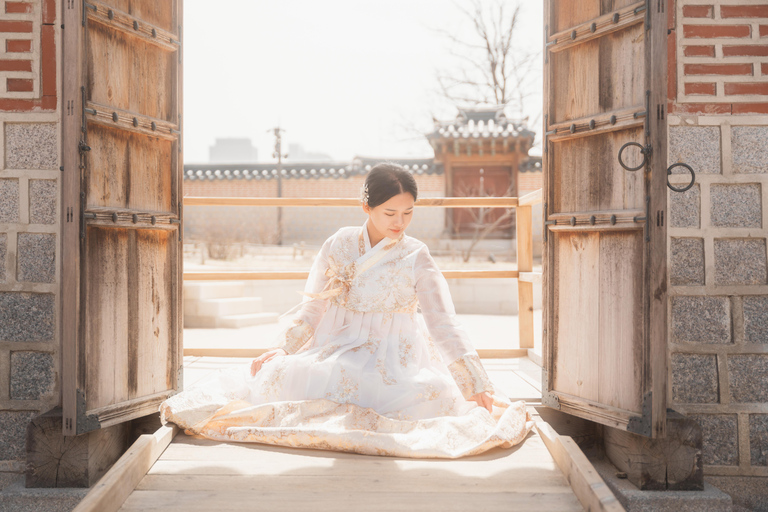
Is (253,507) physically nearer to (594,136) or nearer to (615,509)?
(615,509)

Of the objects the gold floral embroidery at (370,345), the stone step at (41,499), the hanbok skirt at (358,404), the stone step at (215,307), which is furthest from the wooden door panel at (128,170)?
the stone step at (215,307)

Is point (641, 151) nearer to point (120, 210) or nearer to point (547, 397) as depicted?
point (547, 397)

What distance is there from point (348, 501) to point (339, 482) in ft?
0.38

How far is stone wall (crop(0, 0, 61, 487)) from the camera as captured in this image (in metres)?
2.58

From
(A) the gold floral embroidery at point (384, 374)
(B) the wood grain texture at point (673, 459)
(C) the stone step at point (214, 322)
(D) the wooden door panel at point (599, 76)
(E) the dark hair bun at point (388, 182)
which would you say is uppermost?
(D) the wooden door panel at point (599, 76)

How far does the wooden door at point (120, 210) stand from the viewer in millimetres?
2109

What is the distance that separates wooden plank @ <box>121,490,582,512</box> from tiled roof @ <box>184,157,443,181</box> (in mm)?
12502

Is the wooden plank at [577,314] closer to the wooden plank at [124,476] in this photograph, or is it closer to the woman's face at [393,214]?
the woman's face at [393,214]

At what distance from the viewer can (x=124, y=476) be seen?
6.08ft

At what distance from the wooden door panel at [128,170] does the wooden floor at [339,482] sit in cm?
106

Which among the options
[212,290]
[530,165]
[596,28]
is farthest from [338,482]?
[530,165]

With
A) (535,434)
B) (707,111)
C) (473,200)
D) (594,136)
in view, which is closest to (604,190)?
(594,136)

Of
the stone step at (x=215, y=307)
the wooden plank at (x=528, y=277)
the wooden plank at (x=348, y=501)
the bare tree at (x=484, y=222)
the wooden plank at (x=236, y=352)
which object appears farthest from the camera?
the bare tree at (x=484, y=222)

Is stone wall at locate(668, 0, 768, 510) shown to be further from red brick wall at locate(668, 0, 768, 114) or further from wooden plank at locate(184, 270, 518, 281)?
wooden plank at locate(184, 270, 518, 281)
